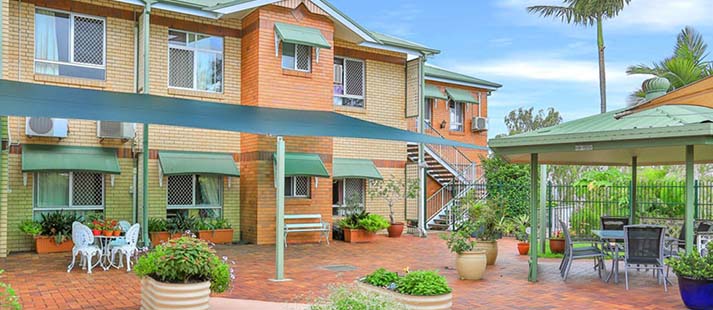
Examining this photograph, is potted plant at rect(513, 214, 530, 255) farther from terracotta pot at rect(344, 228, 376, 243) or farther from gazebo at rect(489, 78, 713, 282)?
terracotta pot at rect(344, 228, 376, 243)

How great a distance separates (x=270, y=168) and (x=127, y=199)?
3353mm

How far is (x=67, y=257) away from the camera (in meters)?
11.2

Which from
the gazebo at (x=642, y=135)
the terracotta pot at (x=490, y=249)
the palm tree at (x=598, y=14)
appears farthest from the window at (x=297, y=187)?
the palm tree at (x=598, y=14)

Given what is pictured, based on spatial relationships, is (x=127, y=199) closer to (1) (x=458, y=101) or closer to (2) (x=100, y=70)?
(2) (x=100, y=70)

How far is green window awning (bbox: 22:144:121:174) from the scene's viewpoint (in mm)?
11570

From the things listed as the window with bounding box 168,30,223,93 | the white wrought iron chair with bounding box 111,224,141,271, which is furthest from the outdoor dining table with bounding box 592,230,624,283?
the window with bounding box 168,30,223,93

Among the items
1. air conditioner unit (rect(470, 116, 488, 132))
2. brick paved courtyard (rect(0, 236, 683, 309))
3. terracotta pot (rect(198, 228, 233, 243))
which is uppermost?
air conditioner unit (rect(470, 116, 488, 132))

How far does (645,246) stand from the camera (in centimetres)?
858

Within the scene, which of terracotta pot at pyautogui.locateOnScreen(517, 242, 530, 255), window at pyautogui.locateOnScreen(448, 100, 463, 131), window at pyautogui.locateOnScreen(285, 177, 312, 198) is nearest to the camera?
terracotta pot at pyautogui.locateOnScreen(517, 242, 530, 255)

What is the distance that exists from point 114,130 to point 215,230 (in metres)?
3.25

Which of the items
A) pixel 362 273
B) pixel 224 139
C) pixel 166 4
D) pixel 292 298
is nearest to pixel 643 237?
pixel 362 273

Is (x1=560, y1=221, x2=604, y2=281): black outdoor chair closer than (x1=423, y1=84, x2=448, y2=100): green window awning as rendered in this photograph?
Yes

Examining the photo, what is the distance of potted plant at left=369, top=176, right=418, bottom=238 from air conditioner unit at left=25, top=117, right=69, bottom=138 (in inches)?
325

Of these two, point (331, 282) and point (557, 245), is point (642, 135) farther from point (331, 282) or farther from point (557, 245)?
point (557, 245)
